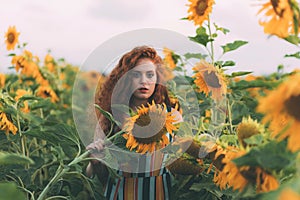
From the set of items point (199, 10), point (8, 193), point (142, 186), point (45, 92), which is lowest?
point (142, 186)

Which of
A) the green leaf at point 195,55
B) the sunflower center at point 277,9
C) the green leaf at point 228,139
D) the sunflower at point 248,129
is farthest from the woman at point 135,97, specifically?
the sunflower center at point 277,9

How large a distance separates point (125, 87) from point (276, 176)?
3.72ft

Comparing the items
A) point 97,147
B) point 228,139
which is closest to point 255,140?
point 228,139

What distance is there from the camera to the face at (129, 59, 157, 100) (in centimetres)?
212

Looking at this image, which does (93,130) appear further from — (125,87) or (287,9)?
(287,9)

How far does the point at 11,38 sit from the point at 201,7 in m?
2.00

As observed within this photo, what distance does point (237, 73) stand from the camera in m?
1.98

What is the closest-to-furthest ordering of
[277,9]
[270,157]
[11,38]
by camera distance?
[270,157] → [277,9] → [11,38]

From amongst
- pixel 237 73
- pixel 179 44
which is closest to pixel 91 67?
pixel 179 44

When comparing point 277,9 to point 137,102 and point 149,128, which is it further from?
point 137,102

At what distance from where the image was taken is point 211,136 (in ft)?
5.73

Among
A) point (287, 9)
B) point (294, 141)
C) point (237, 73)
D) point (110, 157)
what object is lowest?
point (110, 157)

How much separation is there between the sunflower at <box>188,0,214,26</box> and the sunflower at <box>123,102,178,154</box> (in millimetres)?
558

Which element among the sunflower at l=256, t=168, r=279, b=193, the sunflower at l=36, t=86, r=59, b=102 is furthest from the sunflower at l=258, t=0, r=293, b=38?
the sunflower at l=36, t=86, r=59, b=102
